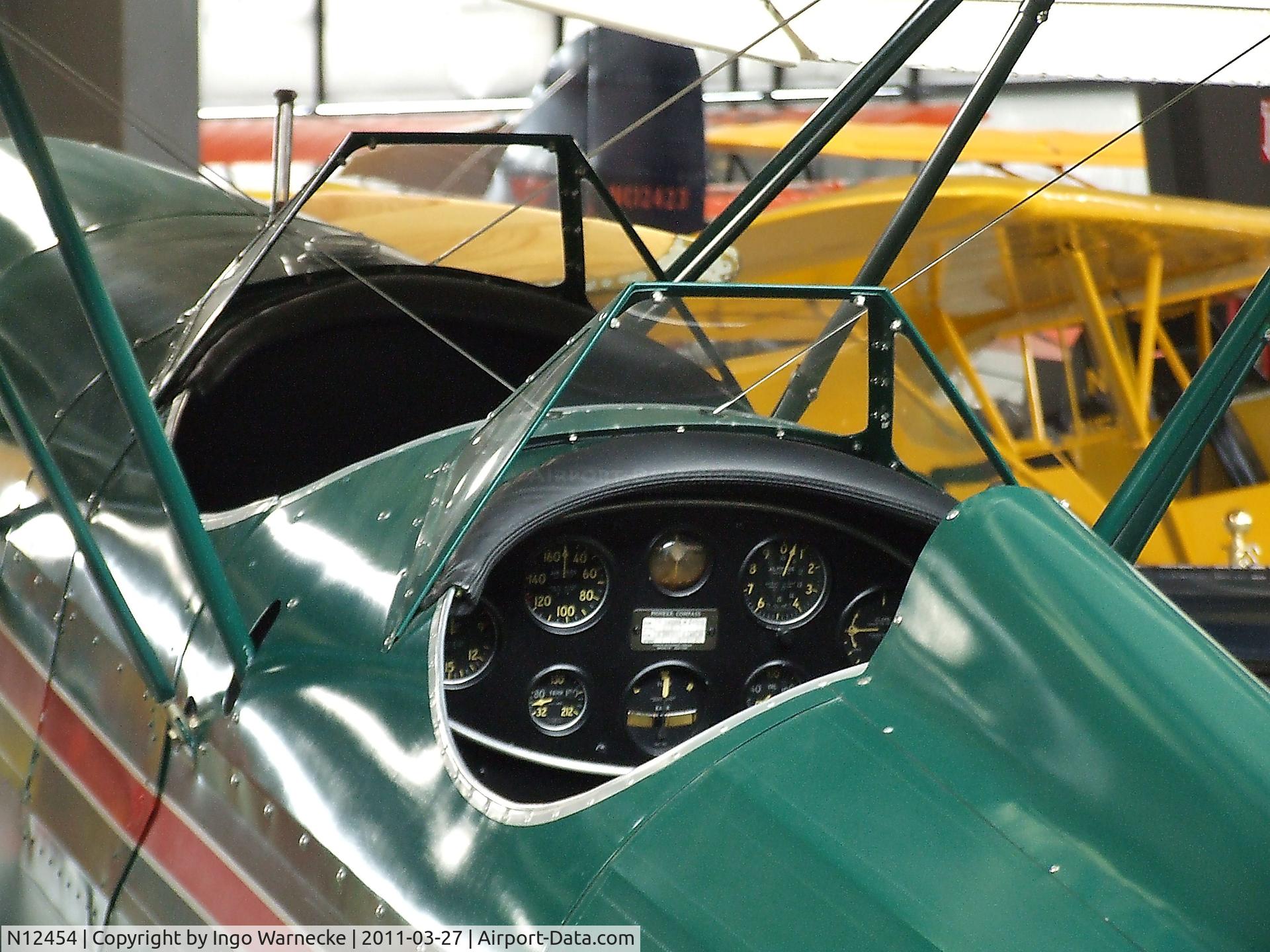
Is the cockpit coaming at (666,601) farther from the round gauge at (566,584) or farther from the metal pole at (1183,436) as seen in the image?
the metal pole at (1183,436)

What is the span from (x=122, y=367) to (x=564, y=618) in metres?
0.72

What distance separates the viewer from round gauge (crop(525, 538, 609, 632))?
7.36ft

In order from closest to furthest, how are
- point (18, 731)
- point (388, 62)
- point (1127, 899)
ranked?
point (1127, 899), point (18, 731), point (388, 62)

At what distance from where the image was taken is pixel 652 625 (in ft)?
7.66

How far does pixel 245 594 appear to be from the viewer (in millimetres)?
2244

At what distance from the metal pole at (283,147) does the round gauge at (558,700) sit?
1716mm

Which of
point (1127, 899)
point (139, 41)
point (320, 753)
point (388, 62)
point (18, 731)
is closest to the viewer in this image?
point (1127, 899)

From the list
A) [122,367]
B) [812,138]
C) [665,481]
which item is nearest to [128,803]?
[122,367]

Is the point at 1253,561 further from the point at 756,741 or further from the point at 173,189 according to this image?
the point at 756,741

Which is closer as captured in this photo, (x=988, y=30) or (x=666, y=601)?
(x=666, y=601)

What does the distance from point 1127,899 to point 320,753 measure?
3.27 ft

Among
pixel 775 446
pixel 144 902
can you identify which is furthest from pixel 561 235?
pixel 144 902

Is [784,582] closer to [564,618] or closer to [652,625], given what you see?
[652,625]

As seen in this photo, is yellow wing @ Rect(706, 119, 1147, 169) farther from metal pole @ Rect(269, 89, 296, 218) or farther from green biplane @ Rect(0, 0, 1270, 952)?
green biplane @ Rect(0, 0, 1270, 952)
